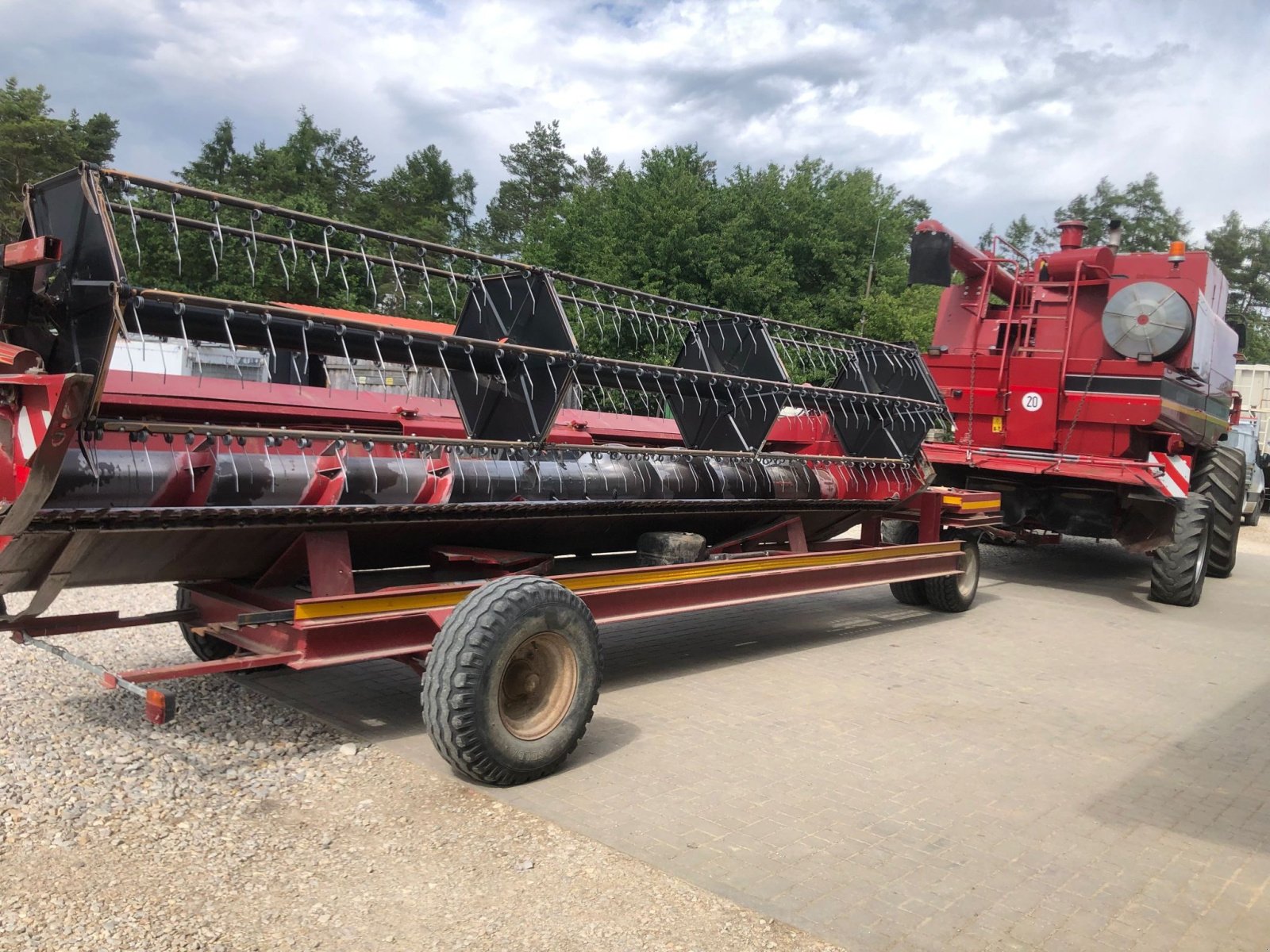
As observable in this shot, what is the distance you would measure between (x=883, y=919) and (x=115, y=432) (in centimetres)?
328

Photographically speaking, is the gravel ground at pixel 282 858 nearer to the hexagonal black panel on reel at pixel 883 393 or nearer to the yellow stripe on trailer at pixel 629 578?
the yellow stripe on trailer at pixel 629 578

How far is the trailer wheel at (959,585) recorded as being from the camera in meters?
8.20

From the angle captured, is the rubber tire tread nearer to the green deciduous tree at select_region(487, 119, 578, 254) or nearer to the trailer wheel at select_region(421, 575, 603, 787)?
the trailer wheel at select_region(421, 575, 603, 787)

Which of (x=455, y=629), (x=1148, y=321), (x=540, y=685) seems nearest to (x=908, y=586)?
(x=1148, y=321)

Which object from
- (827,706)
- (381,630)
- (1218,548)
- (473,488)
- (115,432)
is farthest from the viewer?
(1218,548)

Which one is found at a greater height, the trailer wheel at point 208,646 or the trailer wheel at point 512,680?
the trailer wheel at point 512,680

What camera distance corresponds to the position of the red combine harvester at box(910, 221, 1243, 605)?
8.81 m

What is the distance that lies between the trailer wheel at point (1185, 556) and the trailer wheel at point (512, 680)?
685cm

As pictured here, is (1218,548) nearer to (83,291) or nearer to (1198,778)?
(1198,778)

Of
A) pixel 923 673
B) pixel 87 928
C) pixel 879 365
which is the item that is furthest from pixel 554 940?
pixel 879 365

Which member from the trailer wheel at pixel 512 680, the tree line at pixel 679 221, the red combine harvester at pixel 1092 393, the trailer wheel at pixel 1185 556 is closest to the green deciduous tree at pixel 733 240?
the tree line at pixel 679 221

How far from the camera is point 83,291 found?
3.70m

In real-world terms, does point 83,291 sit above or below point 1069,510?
above

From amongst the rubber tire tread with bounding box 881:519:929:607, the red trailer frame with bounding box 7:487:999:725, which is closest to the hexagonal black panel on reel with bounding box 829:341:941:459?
the rubber tire tread with bounding box 881:519:929:607
